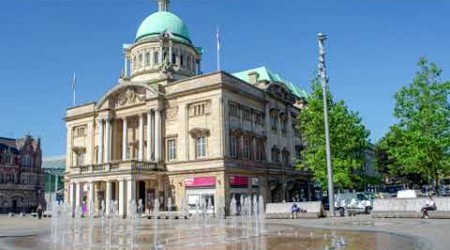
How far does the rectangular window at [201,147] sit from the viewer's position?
164 ft

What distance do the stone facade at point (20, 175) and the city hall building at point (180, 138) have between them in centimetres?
3543

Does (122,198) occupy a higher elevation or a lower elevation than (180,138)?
lower

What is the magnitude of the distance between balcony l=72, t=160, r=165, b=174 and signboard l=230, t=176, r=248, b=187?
28.2 feet

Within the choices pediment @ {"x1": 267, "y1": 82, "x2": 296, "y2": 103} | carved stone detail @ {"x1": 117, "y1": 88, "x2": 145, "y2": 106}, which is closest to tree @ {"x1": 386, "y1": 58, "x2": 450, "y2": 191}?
pediment @ {"x1": 267, "y1": 82, "x2": 296, "y2": 103}

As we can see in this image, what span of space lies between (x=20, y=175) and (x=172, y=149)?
188ft

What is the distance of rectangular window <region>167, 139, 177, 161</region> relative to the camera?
52.6 m

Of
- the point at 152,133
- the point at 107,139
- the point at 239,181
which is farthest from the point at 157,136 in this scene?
the point at 239,181

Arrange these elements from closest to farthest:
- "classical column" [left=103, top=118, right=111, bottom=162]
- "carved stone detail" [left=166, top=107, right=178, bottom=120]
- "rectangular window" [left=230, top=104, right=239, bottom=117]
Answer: "rectangular window" [left=230, top=104, right=239, bottom=117], "carved stone detail" [left=166, top=107, right=178, bottom=120], "classical column" [left=103, top=118, right=111, bottom=162]

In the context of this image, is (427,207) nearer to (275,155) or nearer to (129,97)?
(275,155)

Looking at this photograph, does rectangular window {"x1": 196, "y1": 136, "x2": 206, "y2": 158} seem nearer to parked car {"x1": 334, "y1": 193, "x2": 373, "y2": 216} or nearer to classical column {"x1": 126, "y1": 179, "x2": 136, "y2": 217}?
classical column {"x1": 126, "y1": 179, "x2": 136, "y2": 217}

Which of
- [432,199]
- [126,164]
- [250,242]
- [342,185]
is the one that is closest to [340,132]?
[342,185]

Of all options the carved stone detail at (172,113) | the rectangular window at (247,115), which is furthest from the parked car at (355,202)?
the carved stone detail at (172,113)

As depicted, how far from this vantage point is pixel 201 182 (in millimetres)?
48844

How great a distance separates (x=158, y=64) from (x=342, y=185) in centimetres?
3232
